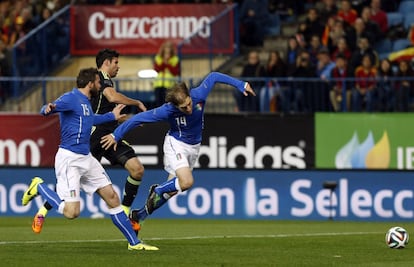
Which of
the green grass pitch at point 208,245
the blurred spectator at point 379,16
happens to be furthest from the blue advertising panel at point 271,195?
the blurred spectator at point 379,16

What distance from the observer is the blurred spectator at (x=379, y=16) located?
2853cm

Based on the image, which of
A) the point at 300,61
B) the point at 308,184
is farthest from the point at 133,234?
the point at 300,61

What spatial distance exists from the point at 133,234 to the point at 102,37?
1486 cm

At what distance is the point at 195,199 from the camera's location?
2461cm

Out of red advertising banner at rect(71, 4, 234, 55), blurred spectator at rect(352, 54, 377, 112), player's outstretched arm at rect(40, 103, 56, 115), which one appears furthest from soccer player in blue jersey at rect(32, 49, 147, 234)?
red advertising banner at rect(71, 4, 234, 55)

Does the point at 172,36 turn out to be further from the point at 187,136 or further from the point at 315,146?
the point at 187,136

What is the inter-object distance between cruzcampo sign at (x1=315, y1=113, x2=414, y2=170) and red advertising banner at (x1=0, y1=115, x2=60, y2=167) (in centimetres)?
520

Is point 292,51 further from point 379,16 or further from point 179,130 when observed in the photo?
point 179,130

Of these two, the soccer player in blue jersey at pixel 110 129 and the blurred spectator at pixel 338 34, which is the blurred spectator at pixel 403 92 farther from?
the soccer player in blue jersey at pixel 110 129

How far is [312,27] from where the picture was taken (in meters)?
28.6

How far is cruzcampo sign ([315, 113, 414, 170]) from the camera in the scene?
2528 centimetres

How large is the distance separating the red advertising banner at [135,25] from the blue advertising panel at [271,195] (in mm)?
5696

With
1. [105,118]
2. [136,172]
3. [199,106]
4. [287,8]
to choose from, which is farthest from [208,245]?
[287,8]

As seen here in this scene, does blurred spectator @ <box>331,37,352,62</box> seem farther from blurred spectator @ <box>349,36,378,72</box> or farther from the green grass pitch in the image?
the green grass pitch
